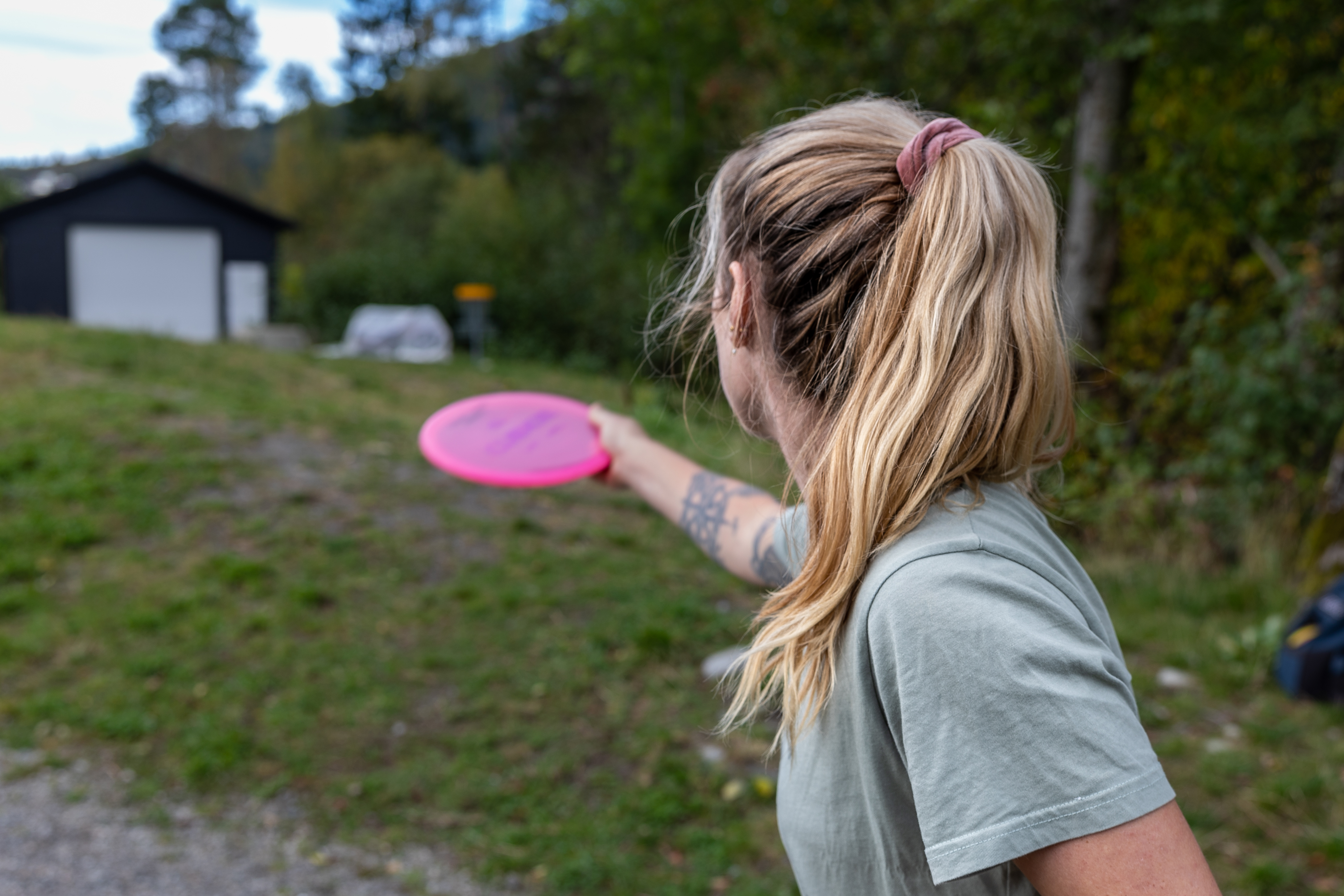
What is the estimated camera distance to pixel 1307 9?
19.2 feet

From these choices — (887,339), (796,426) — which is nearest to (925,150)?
(887,339)

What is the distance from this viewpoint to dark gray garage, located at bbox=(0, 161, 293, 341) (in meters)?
20.0

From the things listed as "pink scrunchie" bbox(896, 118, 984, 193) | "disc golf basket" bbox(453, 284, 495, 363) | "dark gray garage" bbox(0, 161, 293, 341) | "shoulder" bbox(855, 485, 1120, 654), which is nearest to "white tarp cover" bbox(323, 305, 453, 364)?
"disc golf basket" bbox(453, 284, 495, 363)

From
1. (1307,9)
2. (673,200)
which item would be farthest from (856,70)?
(673,200)

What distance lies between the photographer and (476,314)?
59.5ft

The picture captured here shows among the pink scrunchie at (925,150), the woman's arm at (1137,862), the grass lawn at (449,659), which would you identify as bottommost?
the grass lawn at (449,659)

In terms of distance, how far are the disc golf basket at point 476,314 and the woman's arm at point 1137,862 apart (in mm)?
16515

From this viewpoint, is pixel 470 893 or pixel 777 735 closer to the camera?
pixel 777 735

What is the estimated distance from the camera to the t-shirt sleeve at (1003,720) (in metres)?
0.81

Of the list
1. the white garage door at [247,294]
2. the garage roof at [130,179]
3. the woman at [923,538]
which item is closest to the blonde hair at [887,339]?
the woman at [923,538]

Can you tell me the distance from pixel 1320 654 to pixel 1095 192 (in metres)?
3.33

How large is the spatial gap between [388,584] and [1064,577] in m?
4.59

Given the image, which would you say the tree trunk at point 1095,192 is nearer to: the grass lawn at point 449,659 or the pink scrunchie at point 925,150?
the grass lawn at point 449,659

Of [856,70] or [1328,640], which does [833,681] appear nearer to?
[1328,640]
